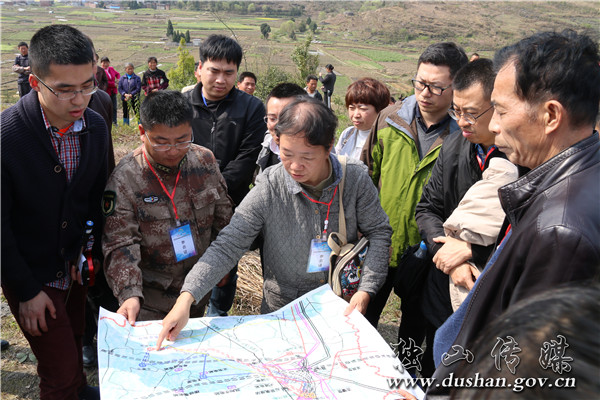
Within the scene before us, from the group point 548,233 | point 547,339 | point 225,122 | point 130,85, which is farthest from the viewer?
point 130,85

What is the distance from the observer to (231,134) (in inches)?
120

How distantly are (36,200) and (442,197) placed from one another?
1924mm

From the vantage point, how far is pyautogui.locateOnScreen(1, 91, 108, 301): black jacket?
1805mm

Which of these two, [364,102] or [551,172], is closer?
[551,172]

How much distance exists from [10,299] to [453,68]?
268 centimetres

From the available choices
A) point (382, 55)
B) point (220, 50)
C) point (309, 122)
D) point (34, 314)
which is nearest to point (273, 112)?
point (220, 50)

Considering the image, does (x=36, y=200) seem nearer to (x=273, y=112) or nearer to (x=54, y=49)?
(x=54, y=49)

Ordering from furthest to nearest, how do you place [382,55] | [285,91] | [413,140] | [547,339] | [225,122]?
[382,55] < [225,122] < [285,91] < [413,140] < [547,339]

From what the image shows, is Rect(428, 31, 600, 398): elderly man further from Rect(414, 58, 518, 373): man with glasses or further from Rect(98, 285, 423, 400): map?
Rect(414, 58, 518, 373): man with glasses

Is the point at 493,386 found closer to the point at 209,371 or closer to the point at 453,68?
the point at 209,371

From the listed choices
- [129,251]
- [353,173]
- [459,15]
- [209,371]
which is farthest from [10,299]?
[459,15]

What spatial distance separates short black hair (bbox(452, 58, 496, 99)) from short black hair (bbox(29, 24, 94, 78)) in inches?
68.4

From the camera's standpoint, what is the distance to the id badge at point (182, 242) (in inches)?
83.9

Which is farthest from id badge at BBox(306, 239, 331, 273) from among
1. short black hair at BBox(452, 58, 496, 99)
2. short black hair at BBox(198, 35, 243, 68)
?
short black hair at BBox(198, 35, 243, 68)
